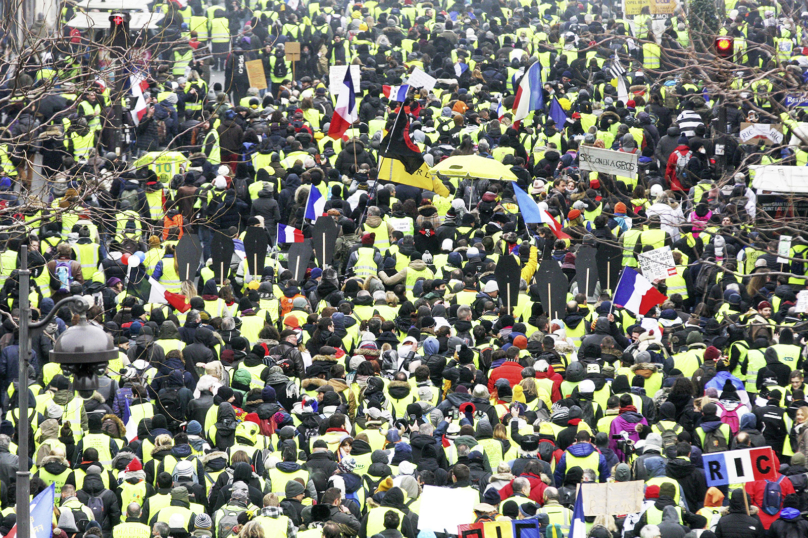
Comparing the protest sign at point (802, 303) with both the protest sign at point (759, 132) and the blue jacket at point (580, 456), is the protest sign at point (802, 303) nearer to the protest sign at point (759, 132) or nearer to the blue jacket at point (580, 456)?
the protest sign at point (759, 132)

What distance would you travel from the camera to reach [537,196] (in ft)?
70.1

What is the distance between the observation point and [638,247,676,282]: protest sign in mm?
16953

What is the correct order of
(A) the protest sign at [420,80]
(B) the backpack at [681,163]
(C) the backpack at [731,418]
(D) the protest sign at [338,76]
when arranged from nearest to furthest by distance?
1. (C) the backpack at [731,418]
2. (B) the backpack at [681,163]
3. (D) the protest sign at [338,76]
4. (A) the protest sign at [420,80]

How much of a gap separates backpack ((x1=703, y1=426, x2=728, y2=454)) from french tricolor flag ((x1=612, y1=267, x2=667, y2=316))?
353cm

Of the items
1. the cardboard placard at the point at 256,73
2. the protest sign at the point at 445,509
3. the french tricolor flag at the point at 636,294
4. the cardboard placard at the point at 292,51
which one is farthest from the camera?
the cardboard placard at the point at 292,51

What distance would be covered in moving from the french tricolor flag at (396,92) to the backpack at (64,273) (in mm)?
8488

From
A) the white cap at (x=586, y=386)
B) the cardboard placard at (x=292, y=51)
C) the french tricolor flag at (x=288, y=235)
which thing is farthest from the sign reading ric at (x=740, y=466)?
the cardboard placard at (x=292, y=51)

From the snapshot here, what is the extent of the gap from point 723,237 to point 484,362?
522 centimetres

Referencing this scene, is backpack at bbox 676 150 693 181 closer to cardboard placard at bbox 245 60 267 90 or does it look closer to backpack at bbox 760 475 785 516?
cardboard placard at bbox 245 60 267 90

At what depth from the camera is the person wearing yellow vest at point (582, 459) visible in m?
12.9

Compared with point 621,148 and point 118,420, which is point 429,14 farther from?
point 118,420

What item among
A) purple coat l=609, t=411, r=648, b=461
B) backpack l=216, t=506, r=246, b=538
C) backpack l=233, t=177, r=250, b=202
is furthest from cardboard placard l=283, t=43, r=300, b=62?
backpack l=216, t=506, r=246, b=538

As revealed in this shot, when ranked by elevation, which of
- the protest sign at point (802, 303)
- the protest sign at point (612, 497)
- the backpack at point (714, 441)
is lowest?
the backpack at point (714, 441)

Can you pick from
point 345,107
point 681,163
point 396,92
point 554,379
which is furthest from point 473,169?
point 396,92
